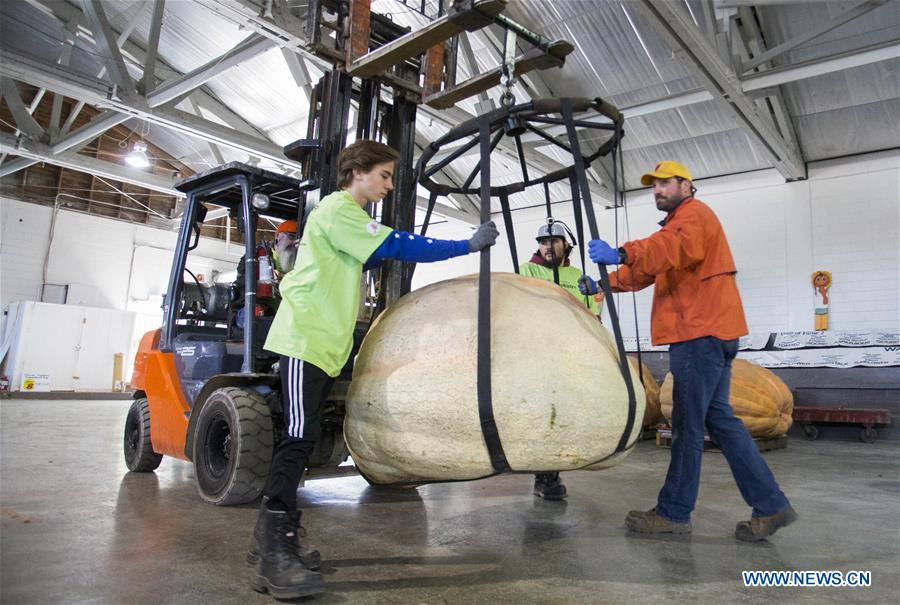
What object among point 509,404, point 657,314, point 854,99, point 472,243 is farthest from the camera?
point 854,99

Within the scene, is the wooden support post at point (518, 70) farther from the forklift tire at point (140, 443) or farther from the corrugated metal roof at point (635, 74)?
the corrugated metal roof at point (635, 74)

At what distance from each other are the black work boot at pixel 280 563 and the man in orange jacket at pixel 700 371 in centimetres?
199

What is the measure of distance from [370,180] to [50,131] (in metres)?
13.4

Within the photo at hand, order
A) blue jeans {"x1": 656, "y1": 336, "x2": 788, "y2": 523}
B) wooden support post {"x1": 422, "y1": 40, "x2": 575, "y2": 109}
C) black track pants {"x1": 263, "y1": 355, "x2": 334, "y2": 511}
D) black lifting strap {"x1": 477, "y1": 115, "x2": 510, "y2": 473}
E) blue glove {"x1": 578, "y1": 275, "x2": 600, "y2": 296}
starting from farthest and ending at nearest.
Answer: blue jeans {"x1": 656, "y1": 336, "x2": 788, "y2": 523} → wooden support post {"x1": 422, "y1": 40, "x2": 575, "y2": 109} → blue glove {"x1": 578, "y1": 275, "x2": 600, "y2": 296} → black track pants {"x1": 263, "y1": 355, "x2": 334, "y2": 511} → black lifting strap {"x1": 477, "y1": 115, "x2": 510, "y2": 473}

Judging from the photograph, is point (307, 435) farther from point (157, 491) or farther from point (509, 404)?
point (157, 491)

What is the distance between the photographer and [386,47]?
3070mm

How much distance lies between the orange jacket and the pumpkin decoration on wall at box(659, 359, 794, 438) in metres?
5.13

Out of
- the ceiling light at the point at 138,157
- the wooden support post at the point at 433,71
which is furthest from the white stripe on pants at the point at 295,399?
the ceiling light at the point at 138,157

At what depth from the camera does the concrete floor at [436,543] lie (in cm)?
247

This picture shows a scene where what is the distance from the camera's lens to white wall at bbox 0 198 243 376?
60.4 ft

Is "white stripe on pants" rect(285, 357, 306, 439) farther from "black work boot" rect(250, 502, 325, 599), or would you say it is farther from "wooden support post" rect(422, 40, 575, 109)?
"wooden support post" rect(422, 40, 575, 109)

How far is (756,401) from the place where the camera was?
8328mm

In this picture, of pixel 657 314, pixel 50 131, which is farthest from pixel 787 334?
pixel 50 131

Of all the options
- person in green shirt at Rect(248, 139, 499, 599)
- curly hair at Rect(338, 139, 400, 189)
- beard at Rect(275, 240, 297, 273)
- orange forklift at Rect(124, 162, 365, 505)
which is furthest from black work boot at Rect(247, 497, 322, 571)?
beard at Rect(275, 240, 297, 273)
